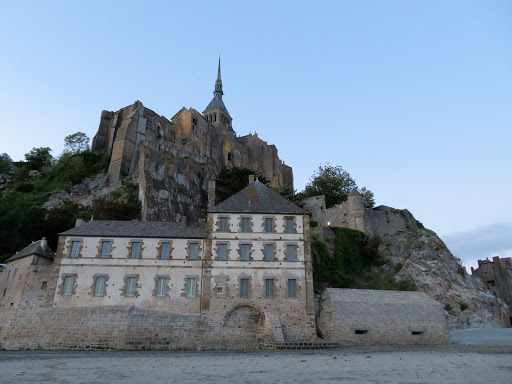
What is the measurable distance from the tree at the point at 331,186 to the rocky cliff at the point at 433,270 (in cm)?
689

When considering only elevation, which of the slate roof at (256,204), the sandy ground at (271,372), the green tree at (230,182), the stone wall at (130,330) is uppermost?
the green tree at (230,182)

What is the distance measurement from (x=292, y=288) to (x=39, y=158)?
2320 inches

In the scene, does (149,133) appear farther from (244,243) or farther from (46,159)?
(244,243)

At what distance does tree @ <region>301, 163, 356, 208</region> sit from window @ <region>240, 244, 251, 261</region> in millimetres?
25974

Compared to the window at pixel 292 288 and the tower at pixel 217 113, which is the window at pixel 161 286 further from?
the tower at pixel 217 113

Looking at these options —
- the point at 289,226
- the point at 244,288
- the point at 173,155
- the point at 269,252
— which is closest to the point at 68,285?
the point at 244,288

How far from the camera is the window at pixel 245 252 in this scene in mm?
27438

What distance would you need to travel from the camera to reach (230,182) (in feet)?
157

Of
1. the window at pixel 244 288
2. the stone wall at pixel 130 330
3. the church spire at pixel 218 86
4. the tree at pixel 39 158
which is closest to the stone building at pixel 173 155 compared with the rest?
the tree at pixel 39 158

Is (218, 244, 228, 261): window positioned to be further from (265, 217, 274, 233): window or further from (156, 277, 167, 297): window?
(156, 277, 167, 297): window

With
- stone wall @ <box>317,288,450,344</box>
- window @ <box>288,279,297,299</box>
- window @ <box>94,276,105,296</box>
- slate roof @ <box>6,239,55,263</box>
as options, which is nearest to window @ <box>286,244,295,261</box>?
window @ <box>288,279,297,299</box>

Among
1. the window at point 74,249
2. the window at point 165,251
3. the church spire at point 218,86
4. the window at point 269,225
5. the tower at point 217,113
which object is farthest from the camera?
the church spire at point 218,86

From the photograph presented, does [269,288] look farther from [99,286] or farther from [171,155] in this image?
[171,155]

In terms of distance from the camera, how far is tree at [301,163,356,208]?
5325 cm
